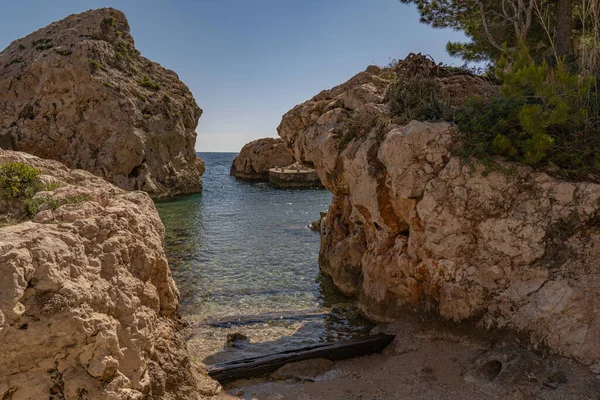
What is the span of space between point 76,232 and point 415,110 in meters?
7.77

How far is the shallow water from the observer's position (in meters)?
9.70

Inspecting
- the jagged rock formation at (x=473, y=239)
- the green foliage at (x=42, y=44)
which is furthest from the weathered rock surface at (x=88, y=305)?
the green foliage at (x=42, y=44)

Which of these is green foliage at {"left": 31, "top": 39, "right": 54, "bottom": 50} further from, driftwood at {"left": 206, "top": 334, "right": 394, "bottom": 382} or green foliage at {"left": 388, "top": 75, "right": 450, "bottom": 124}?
driftwood at {"left": 206, "top": 334, "right": 394, "bottom": 382}

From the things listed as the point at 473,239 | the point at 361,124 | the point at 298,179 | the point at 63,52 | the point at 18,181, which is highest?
the point at 63,52

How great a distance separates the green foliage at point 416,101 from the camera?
9.73 metres

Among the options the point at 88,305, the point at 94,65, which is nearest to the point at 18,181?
the point at 88,305

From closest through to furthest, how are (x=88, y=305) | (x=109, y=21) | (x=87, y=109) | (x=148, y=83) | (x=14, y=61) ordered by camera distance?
(x=88, y=305)
(x=87, y=109)
(x=14, y=61)
(x=109, y=21)
(x=148, y=83)

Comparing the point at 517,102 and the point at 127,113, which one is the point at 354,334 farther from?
the point at 127,113

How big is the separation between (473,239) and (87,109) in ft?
111

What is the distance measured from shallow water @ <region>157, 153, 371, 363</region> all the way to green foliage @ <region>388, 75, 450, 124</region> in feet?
17.0

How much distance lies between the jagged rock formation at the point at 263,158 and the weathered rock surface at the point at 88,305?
4804cm

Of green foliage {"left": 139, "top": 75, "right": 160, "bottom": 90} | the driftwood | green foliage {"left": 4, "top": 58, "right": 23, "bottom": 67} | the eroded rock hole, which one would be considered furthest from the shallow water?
green foliage {"left": 4, "top": 58, "right": 23, "bottom": 67}

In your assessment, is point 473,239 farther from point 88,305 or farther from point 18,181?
point 18,181

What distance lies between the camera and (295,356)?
26.8 ft
